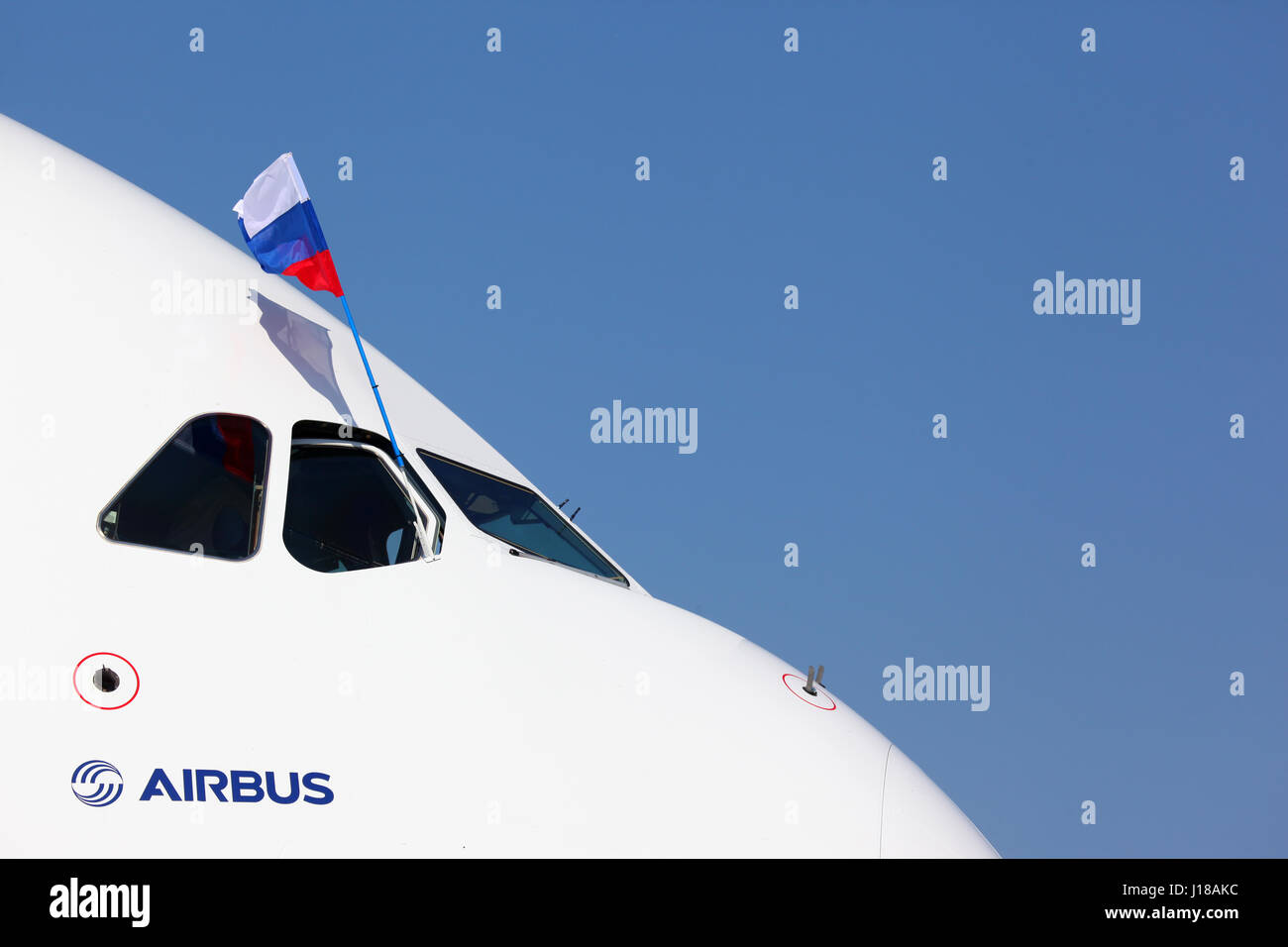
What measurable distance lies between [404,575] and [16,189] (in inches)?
158

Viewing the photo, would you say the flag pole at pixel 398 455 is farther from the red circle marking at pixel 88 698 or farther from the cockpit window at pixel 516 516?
the red circle marking at pixel 88 698

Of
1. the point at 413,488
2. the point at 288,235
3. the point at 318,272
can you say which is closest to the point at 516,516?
the point at 413,488

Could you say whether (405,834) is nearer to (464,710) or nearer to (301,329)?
(464,710)

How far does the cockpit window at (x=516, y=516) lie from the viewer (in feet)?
33.7

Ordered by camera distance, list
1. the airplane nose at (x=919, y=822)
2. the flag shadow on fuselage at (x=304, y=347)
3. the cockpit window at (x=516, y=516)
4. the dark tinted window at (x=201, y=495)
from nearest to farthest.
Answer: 1. the dark tinted window at (x=201, y=495)
2. the airplane nose at (x=919, y=822)
3. the flag shadow on fuselage at (x=304, y=347)
4. the cockpit window at (x=516, y=516)

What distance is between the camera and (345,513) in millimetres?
9508

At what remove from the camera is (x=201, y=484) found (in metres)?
8.98

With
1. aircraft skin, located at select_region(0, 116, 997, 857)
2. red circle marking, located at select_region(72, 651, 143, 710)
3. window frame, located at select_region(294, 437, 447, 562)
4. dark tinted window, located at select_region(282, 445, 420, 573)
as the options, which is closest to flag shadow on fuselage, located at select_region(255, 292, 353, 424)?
aircraft skin, located at select_region(0, 116, 997, 857)

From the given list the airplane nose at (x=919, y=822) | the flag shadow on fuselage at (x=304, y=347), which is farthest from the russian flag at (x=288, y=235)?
the airplane nose at (x=919, y=822)

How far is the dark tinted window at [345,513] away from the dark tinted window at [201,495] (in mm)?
284

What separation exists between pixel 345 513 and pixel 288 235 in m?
2.55

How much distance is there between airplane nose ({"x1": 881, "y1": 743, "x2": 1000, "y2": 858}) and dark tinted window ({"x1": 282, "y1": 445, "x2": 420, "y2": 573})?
3.85 meters

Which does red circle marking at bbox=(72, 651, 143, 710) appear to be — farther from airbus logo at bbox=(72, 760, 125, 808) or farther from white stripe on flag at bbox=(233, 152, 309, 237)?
white stripe on flag at bbox=(233, 152, 309, 237)
